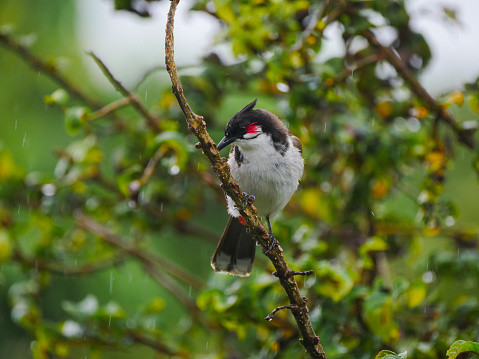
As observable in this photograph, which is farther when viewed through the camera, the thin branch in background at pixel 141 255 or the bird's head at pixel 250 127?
the thin branch in background at pixel 141 255

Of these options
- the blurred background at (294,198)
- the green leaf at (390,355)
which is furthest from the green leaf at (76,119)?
the green leaf at (390,355)

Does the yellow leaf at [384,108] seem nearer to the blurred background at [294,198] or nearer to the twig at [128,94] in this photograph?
the blurred background at [294,198]

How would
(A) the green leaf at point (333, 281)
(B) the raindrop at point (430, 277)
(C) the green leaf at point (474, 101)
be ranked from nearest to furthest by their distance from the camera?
(A) the green leaf at point (333, 281), (C) the green leaf at point (474, 101), (B) the raindrop at point (430, 277)

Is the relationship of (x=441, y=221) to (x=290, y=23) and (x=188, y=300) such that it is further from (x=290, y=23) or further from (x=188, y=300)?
(x=188, y=300)

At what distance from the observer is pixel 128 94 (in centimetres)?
229

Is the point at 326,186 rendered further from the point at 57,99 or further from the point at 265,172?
the point at 57,99

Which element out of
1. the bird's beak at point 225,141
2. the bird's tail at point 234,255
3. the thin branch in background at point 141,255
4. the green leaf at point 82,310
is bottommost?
the thin branch in background at point 141,255

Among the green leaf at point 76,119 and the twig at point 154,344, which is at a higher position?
the green leaf at point 76,119

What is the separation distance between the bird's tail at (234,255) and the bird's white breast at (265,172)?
0.15 m

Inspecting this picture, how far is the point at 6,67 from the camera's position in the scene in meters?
4.78

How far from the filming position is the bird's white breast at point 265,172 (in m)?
2.72

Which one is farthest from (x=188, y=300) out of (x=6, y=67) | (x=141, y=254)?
(x=6, y=67)

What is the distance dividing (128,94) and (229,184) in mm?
844

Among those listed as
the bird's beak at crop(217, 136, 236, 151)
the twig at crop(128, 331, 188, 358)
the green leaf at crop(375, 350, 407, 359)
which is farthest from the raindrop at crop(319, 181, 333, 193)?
the green leaf at crop(375, 350, 407, 359)
